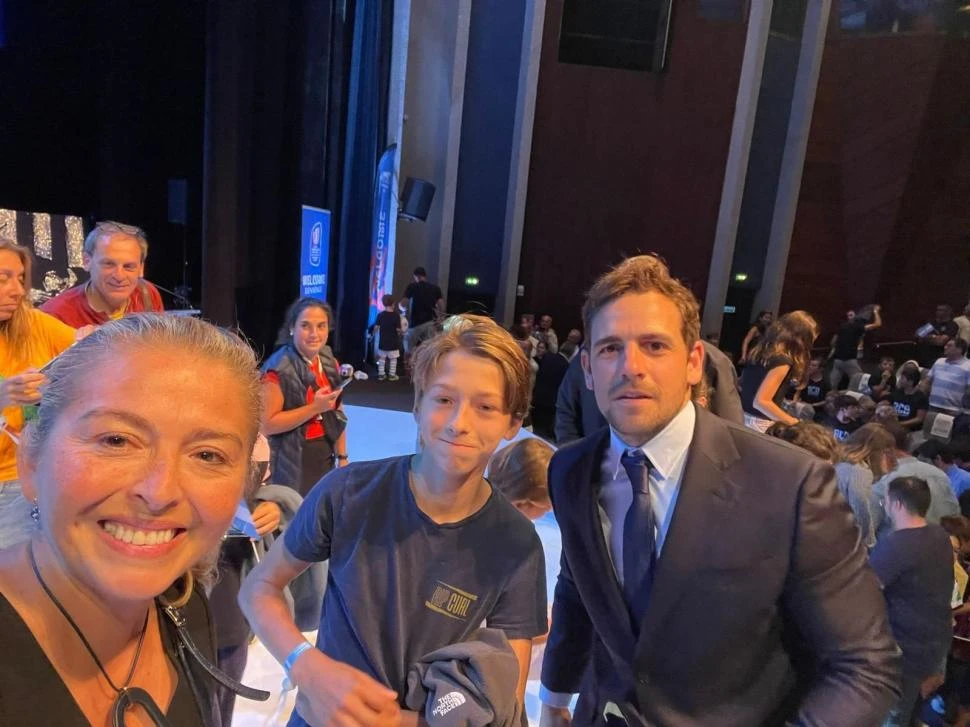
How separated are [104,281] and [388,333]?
18.5ft

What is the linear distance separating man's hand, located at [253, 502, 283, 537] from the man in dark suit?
0.81m

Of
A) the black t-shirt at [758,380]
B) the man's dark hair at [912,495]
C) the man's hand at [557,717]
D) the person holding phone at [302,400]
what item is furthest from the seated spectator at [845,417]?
the man's hand at [557,717]

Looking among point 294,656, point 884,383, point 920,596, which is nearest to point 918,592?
point 920,596

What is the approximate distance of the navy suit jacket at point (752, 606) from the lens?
1.02 meters

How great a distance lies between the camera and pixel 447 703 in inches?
35.7

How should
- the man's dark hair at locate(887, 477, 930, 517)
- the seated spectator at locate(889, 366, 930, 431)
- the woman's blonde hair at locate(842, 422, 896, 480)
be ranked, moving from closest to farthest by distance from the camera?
the man's dark hair at locate(887, 477, 930, 517), the woman's blonde hair at locate(842, 422, 896, 480), the seated spectator at locate(889, 366, 930, 431)

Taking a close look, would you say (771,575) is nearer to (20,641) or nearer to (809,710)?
(809,710)

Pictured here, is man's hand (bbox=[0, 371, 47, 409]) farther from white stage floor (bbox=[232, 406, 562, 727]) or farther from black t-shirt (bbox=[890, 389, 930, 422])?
black t-shirt (bbox=[890, 389, 930, 422])

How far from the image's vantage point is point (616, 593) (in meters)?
1.17

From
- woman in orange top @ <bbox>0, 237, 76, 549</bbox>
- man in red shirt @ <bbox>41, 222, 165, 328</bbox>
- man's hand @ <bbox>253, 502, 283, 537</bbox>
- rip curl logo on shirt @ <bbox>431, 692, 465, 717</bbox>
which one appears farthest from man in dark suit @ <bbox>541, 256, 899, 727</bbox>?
man in red shirt @ <bbox>41, 222, 165, 328</bbox>

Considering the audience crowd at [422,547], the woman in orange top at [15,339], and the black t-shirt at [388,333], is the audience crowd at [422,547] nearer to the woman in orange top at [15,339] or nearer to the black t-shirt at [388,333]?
the woman in orange top at [15,339]

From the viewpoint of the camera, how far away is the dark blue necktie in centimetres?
115

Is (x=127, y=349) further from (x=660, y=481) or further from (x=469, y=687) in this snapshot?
(x=660, y=481)

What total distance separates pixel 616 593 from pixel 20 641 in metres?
0.91
